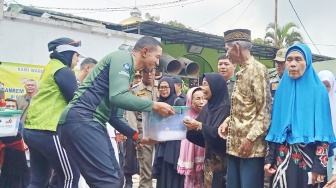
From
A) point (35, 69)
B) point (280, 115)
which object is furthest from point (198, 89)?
point (35, 69)

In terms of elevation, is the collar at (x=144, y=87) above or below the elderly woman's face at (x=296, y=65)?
below

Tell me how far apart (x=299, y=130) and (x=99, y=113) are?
1.56 m

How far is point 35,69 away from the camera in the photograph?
9.57m

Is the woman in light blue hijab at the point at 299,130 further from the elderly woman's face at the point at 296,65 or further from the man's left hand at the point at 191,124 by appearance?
the man's left hand at the point at 191,124

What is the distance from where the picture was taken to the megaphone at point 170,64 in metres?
12.2

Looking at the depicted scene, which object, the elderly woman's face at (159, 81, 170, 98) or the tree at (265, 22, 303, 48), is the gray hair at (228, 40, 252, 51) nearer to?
the elderly woman's face at (159, 81, 170, 98)

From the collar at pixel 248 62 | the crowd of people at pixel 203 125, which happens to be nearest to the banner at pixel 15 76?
the crowd of people at pixel 203 125

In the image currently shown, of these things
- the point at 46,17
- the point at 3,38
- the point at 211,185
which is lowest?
the point at 211,185

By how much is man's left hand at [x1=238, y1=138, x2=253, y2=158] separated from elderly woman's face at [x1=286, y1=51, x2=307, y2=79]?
66 cm

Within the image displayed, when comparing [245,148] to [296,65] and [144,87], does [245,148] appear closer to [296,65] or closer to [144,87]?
[296,65]

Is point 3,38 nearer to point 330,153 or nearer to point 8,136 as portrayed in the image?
point 8,136

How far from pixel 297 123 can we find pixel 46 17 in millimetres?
8342

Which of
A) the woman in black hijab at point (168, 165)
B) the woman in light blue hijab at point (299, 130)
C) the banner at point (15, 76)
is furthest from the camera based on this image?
the banner at point (15, 76)

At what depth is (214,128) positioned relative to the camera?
13.1 feet
